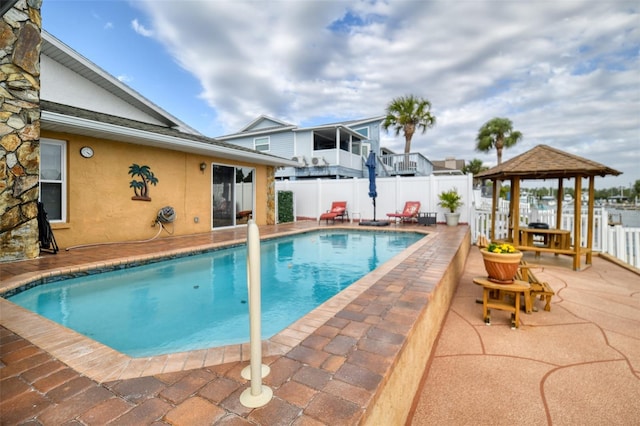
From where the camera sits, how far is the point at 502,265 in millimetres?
3289

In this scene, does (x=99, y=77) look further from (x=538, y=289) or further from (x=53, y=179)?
(x=538, y=289)

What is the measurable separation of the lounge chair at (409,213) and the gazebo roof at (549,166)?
5.40 metres

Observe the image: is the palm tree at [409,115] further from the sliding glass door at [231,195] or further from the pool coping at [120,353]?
the pool coping at [120,353]

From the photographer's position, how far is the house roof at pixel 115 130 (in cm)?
586

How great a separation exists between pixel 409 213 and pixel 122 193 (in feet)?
32.4

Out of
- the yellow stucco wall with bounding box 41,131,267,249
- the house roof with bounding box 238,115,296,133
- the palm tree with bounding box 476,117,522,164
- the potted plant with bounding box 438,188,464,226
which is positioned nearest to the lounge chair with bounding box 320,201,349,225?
the potted plant with bounding box 438,188,464,226

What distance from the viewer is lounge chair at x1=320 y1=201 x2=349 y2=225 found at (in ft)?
42.2

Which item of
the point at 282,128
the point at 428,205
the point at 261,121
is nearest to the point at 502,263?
the point at 428,205

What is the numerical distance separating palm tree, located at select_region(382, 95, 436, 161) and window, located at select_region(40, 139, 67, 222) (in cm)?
1828

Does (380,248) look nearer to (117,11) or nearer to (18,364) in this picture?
(18,364)

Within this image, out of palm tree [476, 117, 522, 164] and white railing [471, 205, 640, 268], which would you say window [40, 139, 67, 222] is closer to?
white railing [471, 205, 640, 268]

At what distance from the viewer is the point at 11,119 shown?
4965mm

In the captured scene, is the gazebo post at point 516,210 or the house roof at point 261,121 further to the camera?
the house roof at point 261,121

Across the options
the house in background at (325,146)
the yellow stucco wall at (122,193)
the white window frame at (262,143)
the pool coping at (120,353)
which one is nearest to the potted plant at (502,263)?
the pool coping at (120,353)
